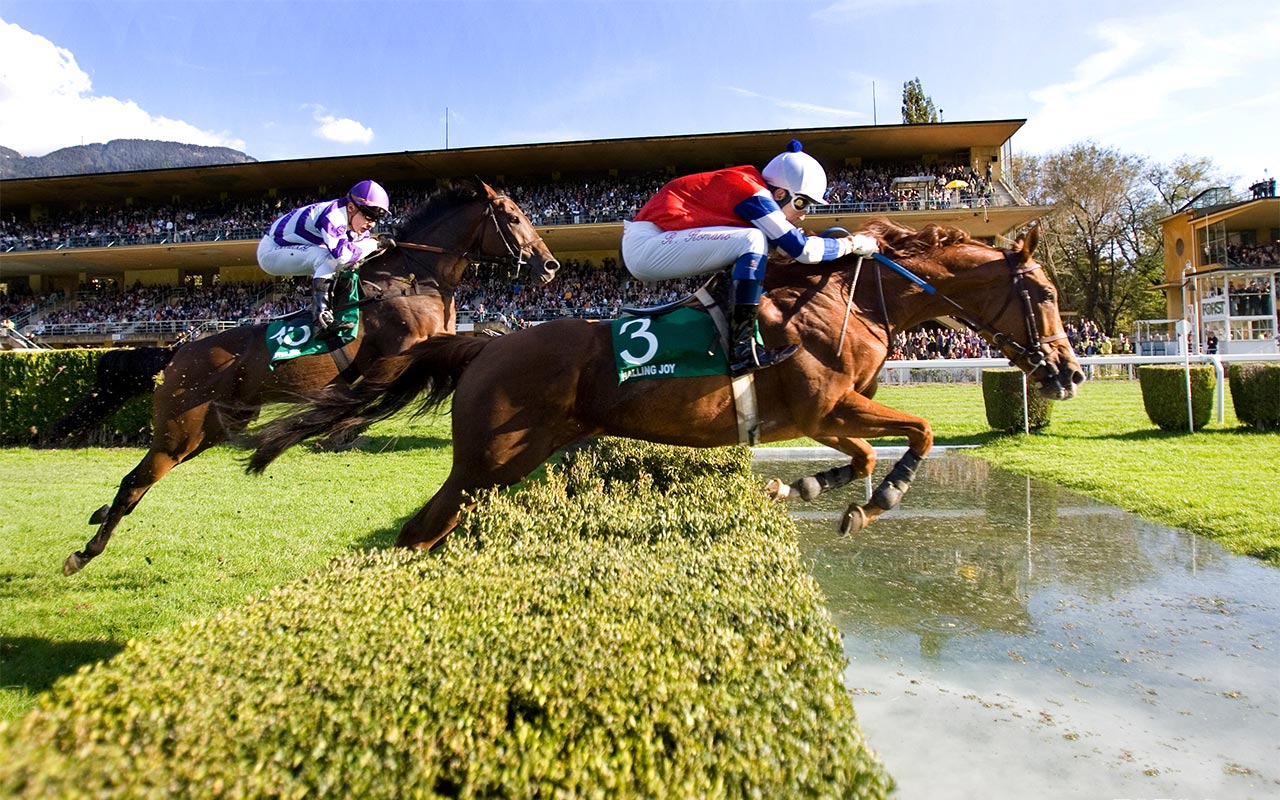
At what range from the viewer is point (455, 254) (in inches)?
216

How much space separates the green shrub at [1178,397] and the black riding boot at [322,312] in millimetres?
9954

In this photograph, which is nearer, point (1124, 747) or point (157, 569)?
point (1124, 747)

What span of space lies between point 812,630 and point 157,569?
4671 mm

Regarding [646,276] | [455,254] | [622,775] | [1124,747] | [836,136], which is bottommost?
[1124,747]

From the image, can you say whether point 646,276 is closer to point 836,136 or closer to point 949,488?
point 949,488

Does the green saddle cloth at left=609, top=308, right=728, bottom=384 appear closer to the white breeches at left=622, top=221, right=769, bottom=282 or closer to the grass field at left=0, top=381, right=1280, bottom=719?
the white breeches at left=622, top=221, right=769, bottom=282

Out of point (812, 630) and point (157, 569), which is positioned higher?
point (812, 630)

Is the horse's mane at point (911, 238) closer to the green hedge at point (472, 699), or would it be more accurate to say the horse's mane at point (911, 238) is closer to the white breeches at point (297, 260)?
the green hedge at point (472, 699)

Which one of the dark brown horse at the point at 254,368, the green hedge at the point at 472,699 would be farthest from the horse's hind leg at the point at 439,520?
the dark brown horse at the point at 254,368

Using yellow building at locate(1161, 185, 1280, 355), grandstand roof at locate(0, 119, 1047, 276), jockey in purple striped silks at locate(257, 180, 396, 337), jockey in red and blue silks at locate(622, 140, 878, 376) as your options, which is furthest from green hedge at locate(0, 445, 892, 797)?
yellow building at locate(1161, 185, 1280, 355)

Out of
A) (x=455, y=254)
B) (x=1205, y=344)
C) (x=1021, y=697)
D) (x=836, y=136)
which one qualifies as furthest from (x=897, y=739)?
(x=1205, y=344)

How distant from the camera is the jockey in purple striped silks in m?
4.86

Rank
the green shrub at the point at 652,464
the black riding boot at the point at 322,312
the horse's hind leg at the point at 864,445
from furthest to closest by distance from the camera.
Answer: the black riding boot at the point at 322,312 < the green shrub at the point at 652,464 < the horse's hind leg at the point at 864,445

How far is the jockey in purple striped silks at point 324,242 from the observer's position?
4.86 metres
